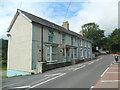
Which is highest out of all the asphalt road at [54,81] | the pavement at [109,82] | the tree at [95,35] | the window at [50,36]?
the tree at [95,35]

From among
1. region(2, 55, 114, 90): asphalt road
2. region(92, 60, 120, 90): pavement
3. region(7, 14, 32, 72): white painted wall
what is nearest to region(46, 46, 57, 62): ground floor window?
region(7, 14, 32, 72): white painted wall

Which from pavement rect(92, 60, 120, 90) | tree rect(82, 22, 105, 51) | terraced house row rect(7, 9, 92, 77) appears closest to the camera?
pavement rect(92, 60, 120, 90)

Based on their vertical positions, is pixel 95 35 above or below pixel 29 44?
above

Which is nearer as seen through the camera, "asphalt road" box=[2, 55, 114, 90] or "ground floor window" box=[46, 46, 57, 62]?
"asphalt road" box=[2, 55, 114, 90]

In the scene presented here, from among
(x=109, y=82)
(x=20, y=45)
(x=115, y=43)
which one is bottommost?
(x=109, y=82)

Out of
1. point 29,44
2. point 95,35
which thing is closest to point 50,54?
point 29,44

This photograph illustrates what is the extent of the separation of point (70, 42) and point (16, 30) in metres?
12.2

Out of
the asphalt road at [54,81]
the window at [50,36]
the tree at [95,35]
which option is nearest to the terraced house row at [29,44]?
the window at [50,36]

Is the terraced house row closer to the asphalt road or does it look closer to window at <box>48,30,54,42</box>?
window at <box>48,30,54,42</box>

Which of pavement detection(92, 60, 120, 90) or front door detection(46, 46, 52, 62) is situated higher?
front door detection(46, 46, 52, 62)

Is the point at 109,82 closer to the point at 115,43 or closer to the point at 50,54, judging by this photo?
the point at 50,54

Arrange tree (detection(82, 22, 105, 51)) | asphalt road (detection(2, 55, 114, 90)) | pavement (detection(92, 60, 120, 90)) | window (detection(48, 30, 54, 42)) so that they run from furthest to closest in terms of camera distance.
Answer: tree (detection(82, 22, 105, 51))
window (detection(48, 30, 54, 42))
asphalt road (detection(2, 55, 114, 90))
pavement (detection(92, 60, 120, 90))

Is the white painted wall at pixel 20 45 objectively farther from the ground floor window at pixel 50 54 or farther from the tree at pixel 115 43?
the tree at pixel 115 43

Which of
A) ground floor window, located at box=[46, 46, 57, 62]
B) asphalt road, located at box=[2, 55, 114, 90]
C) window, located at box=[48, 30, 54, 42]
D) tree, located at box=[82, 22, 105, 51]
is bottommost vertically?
asphalt road, located at box=[2, 55, 114, 90]
